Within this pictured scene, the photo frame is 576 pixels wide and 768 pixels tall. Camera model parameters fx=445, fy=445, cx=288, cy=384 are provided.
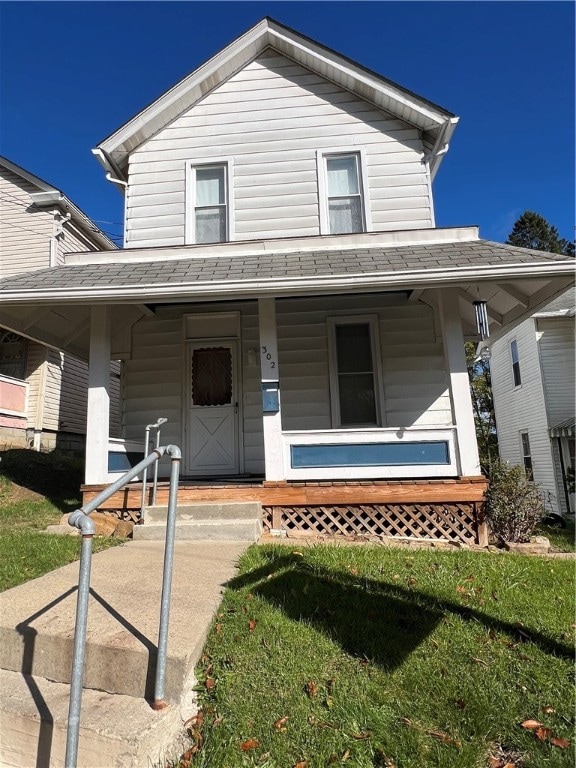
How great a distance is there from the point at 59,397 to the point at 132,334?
23.2 ft

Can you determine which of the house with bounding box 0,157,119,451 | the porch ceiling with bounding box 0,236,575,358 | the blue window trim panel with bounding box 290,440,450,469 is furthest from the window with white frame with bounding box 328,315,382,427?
the house with bounding box 0,157,119,451

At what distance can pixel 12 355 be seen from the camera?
526 inches

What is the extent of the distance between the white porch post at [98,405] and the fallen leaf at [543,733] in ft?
18.1

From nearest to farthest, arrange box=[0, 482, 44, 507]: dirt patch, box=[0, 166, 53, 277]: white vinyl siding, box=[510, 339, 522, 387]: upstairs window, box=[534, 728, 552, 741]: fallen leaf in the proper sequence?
box=[534, 728, 552, 741]: fallen leaf, box=[0, 482, 44, 507]: dirt patch, box=[0, 166, 53, 277]: white vinyl siding, box=[510, 339, 522, 387]: upstairs window

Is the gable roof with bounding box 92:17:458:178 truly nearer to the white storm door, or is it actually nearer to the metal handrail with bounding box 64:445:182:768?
the white storm door

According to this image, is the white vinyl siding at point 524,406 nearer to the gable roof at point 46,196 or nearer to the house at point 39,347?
the house at point 39,347

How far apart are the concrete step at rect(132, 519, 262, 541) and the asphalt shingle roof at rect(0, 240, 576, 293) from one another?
3.18 meters

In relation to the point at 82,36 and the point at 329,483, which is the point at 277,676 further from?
the point at 82,36

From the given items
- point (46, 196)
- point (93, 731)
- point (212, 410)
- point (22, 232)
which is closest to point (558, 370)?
point (212, 410)

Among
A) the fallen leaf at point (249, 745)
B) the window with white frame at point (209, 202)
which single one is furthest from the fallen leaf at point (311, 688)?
the window with white frame at point (209, 202)

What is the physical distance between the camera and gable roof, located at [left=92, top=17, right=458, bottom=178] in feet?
26.6

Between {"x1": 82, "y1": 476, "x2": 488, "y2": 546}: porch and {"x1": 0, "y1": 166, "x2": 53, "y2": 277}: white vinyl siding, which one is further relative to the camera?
{"x1": 0, "y1": 166, "x2": 53, "y2": 277}: white vinyl siding

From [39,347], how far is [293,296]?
1022 cm

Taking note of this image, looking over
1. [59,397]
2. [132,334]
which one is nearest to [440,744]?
[132,334]
